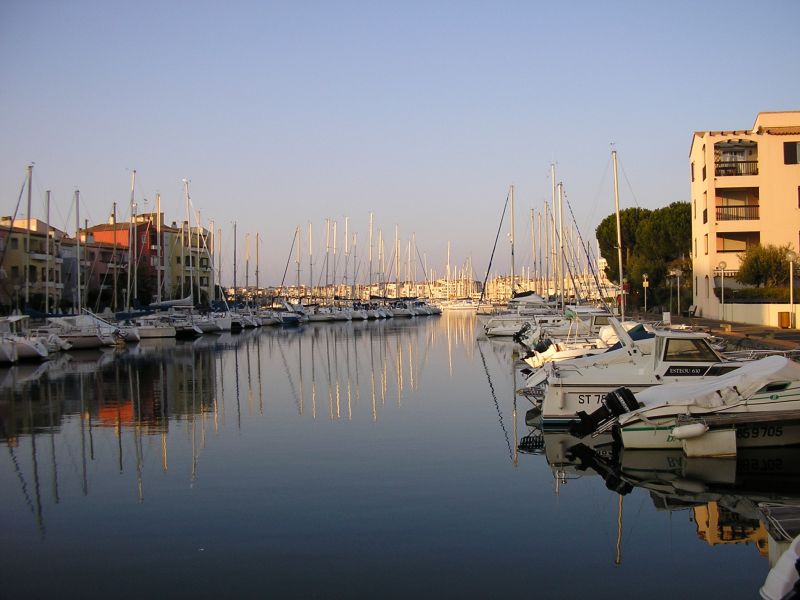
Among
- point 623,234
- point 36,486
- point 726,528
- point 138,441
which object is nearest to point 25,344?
point 138,441

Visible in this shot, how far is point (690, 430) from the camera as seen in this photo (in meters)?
16.0

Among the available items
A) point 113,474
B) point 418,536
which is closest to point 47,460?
point 113,474

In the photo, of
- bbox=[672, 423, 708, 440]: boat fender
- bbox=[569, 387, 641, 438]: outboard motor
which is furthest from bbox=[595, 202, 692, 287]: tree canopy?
bbox=[672, 423, 708, 440]: boat fender

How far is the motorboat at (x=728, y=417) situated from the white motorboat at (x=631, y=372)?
6.72 ft

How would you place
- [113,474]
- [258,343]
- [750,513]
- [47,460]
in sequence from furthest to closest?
[258,343]
[47,460]
[113,474]
[750,513]

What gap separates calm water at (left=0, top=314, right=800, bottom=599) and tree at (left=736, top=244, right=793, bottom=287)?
3091 centimetres

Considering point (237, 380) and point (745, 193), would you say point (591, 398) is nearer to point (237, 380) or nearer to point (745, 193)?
point (237, 380)

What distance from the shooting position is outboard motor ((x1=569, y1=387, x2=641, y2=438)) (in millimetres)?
17172

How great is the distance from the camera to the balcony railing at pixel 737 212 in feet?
186

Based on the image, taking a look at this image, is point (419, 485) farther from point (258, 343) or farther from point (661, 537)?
point (258, 343)

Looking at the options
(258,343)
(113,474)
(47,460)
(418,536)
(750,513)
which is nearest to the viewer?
(418,536)

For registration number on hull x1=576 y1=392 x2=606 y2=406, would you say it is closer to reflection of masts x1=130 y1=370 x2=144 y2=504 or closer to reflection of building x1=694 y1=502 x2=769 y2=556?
reflection of building x1=694 y1=502 x2=769 y2=556

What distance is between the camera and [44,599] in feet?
32.4

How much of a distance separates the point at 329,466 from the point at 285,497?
8.68ft
